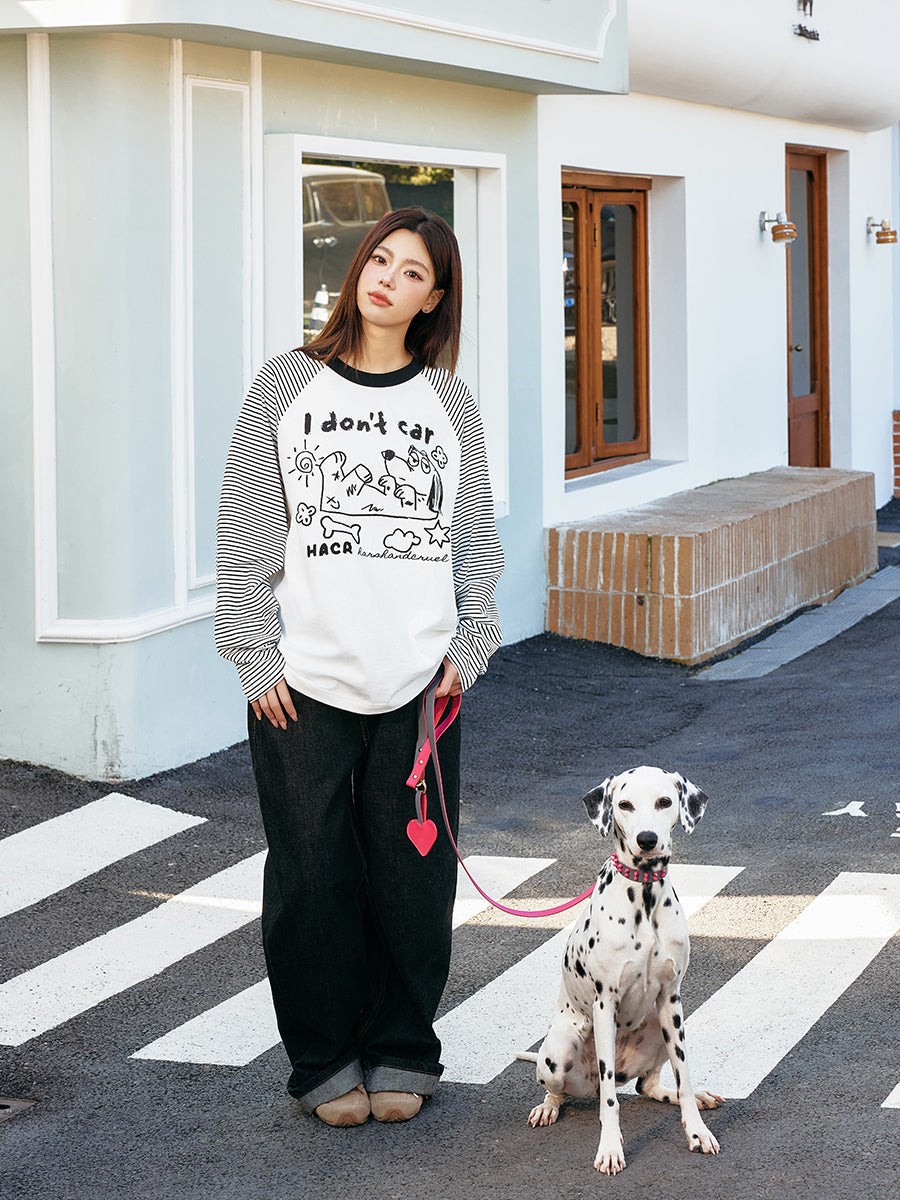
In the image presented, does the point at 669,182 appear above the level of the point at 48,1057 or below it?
above

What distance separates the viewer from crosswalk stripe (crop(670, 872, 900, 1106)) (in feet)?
15.2

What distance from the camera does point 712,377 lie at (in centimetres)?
1336

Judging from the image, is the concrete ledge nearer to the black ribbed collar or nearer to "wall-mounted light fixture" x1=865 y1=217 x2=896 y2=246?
"wall-mounted light fixture" x1=865 y1=217 x2=896 y2=246

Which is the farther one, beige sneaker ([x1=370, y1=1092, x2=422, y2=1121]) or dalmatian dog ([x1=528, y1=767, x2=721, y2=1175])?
beige sneaker ([x1=370, y1=1092, x2=422, y2=1121])

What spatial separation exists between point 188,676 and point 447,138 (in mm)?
3779

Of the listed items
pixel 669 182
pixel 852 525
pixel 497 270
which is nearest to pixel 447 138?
pixel 497 270

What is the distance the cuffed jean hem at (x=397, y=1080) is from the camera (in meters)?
4.35

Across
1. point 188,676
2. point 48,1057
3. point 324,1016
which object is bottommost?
point 48,1057

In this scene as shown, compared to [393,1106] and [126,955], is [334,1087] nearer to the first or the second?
[393,1106]

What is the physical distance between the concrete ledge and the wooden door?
3824 mm

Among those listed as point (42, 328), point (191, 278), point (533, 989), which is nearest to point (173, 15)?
point (191, 278)

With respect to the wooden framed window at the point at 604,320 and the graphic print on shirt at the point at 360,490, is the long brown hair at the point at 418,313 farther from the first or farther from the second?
the wooden framed window at the point at 604,320

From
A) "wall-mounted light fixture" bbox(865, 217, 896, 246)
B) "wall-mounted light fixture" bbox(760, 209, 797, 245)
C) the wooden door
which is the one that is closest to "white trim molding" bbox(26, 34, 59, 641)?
"wall-mounted light fixture" bbox(760, 209, 797, 245)

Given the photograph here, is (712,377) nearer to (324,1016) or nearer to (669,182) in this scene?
(669,182)
